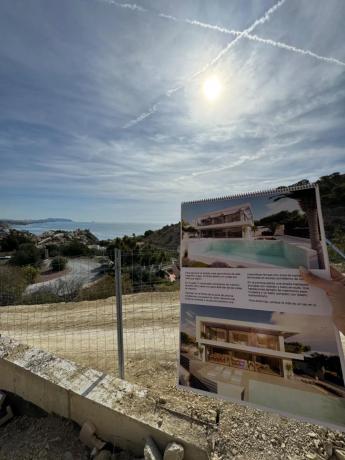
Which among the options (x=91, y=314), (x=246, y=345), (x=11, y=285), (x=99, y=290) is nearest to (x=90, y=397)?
(x=246, y=345)

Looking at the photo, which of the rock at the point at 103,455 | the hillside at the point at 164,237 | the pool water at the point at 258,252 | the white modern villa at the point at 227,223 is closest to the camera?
the pool water at the point at 258,252

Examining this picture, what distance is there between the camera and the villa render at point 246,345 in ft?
7.13

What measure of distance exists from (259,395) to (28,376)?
288 centimetres

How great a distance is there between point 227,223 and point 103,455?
2.50 m

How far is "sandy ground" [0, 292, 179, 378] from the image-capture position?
18.6 feet

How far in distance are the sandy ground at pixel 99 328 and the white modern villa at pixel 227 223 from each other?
328 cm

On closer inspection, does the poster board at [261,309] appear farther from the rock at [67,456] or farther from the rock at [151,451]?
the rock at [67,456]

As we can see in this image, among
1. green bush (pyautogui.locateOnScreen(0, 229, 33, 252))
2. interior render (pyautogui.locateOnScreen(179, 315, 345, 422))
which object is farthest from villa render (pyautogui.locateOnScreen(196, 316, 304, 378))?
green bush (pyautogui.locateOnScreen(0, 229, 33, 252))

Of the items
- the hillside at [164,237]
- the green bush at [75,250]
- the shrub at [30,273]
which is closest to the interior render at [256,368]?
the shrub at [30,273]

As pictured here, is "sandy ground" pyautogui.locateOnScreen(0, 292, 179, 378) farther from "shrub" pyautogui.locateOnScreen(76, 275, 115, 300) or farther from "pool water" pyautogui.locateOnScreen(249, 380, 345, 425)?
"pool water" pyautogui.locateOnScreen(249, 380, 345, 425)

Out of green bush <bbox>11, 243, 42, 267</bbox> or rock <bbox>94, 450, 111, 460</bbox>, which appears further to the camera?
green bush <bbox>11, 243, 42, 267</bbox>

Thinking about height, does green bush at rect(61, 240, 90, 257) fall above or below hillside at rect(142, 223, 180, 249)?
below

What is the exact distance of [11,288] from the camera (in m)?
13.5

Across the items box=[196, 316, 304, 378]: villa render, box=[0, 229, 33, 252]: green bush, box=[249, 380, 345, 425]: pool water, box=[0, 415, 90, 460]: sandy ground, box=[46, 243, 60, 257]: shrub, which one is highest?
box=[0, 229, 33, 252]: green bush
